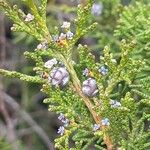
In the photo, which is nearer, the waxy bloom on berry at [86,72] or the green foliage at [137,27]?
the waxy bloom on berry at [86,72]

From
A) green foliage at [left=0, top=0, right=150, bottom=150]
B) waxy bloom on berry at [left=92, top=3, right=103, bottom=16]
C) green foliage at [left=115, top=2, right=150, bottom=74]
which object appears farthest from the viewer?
waxy bloom on berry at [left=92, top=3, right=103, bottom=16]

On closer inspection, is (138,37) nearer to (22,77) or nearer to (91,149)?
(22,77)

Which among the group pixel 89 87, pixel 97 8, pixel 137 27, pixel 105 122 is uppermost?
pixel 97 8

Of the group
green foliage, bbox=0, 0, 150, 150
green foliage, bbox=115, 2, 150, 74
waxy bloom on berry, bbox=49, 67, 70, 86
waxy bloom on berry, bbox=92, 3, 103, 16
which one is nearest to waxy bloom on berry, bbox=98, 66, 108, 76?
green foliage, bbox=0, 0, 150, 150

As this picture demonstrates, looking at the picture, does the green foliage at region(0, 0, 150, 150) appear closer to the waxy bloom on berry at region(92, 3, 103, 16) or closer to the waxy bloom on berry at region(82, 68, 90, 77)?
the waxy bloom on berry at region(82, 68, 90, 77)

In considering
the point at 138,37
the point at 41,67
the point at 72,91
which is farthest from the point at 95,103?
the point at 138,37

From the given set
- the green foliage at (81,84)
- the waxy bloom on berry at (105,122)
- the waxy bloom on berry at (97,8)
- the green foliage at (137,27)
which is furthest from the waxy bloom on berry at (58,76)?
the waxy bloom on berry at (97,8)

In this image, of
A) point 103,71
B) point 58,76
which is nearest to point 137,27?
point 103,71

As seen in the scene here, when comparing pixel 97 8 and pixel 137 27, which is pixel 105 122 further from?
pixel 97 8

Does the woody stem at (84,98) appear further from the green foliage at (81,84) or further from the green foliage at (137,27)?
the green foliage at (137,27)
